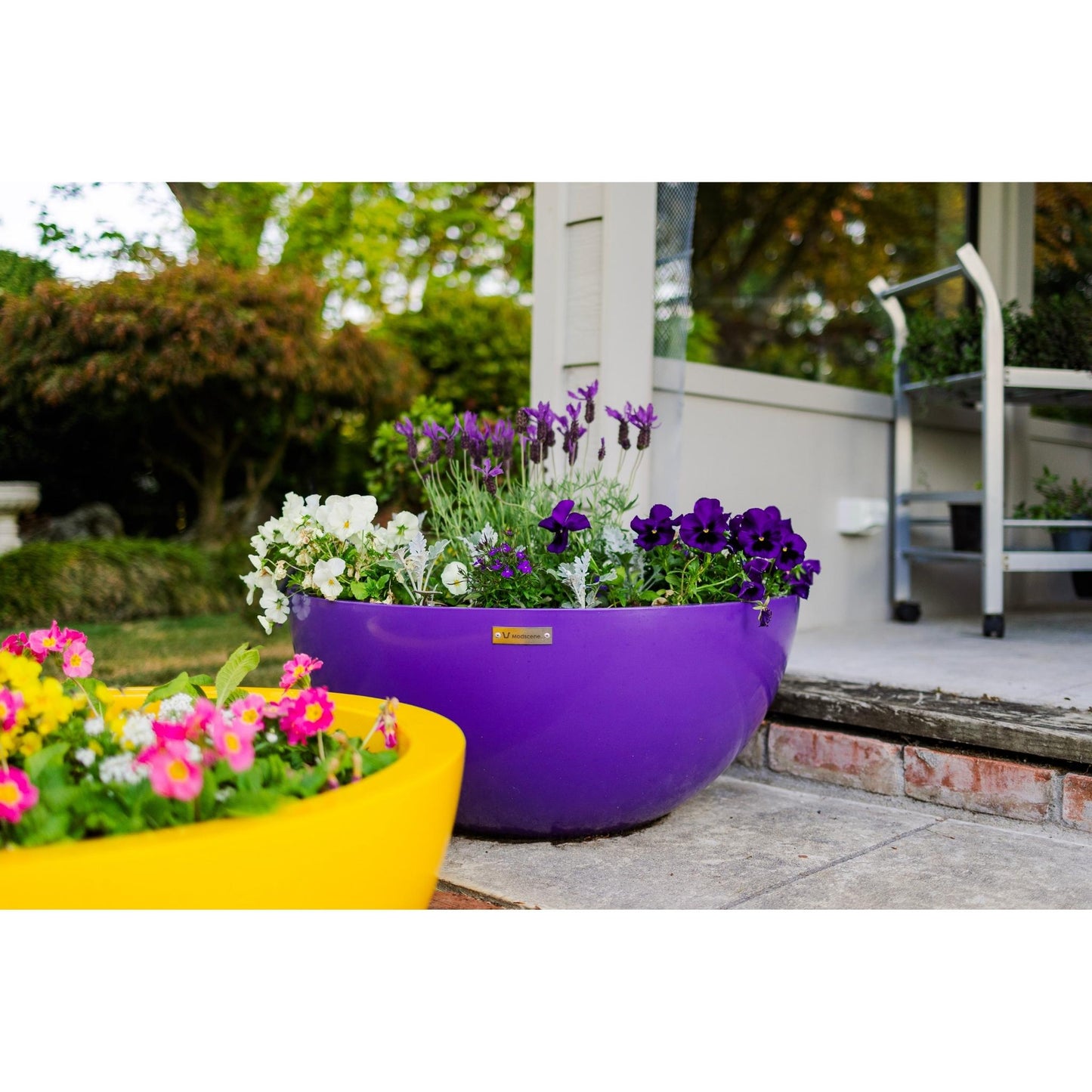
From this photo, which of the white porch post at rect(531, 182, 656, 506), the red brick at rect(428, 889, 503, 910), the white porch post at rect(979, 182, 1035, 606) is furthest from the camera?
the white porch post at rect(979, 182, 1035, 606)

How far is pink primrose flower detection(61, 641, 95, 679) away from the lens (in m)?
1.19

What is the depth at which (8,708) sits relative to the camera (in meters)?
0.98

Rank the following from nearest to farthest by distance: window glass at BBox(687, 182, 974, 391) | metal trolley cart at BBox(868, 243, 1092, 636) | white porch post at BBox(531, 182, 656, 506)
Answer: white porch post at BBox(531, 182, 656, 506) → metal trolley cart at BBox(868, 243, 1092, 636) → window glass at BBox(687, 182, 974, 391)

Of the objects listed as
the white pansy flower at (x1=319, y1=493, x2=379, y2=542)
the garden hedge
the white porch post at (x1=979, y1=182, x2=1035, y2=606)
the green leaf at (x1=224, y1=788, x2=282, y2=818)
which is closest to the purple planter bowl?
the white pansy flower at (x1=319, y1=493, x2=379, y2=542)

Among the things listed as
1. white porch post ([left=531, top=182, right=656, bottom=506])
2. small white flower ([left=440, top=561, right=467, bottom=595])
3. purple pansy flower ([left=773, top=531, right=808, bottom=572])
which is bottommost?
small white flower ([left=440, top=561, right=467, bottom=595])

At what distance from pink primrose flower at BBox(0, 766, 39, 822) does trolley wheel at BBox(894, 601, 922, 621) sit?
277 centimetres

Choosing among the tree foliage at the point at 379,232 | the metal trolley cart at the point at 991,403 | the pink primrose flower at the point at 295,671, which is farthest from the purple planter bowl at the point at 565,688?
the tree foliage at the point at 379,232

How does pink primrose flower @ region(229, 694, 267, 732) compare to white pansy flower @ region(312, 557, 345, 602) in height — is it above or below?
below

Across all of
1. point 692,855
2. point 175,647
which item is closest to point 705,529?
point 692,855

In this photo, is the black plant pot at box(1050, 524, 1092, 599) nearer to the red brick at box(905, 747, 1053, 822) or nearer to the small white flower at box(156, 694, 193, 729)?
the red brick at box(905, 747, 1053, 822)
